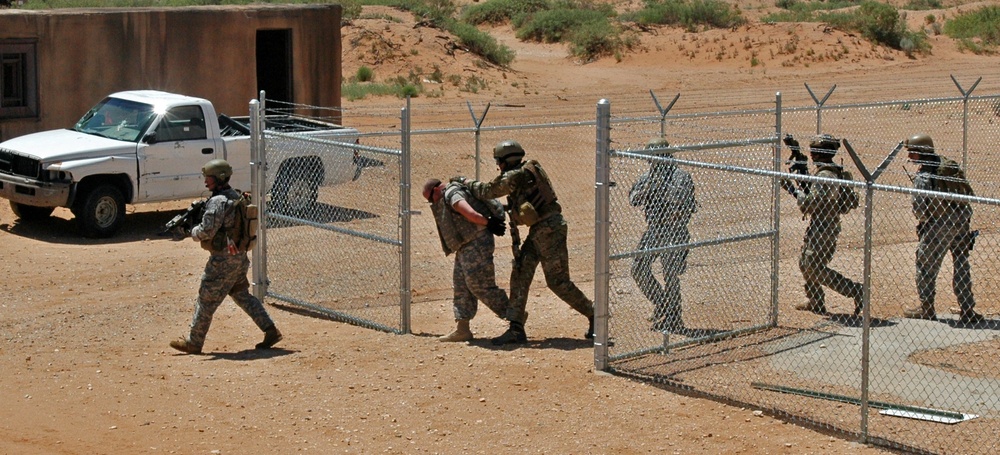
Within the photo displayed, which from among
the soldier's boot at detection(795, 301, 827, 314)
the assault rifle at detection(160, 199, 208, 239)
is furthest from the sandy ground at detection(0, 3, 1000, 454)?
the soldier's boot at detection(795, 301, 827, 314)

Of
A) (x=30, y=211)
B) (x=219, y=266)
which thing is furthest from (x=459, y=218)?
(x=30, y=211)

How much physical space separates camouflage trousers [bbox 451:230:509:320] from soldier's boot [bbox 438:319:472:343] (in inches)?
1.8

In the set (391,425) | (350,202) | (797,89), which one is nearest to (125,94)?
(350,202)

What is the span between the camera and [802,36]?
42.2 m

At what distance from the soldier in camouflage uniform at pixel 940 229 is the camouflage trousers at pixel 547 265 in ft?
9.46

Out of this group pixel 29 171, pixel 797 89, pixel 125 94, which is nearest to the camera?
pixel 29 171

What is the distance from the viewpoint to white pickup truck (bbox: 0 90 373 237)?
51.2 feet

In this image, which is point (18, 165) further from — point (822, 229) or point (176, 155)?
point (822, 229)

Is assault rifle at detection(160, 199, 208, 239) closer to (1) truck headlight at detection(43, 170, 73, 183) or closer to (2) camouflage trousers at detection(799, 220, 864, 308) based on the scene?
(2) camouflage trousers at detection(799, 220, 864, 308)

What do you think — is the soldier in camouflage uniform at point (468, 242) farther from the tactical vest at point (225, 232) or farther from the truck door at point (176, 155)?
the truck door at point (176, 155)

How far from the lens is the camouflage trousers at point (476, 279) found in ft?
34.8

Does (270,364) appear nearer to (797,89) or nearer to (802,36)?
(797,89)

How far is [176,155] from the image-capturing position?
16438mm

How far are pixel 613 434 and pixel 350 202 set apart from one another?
9.78m
